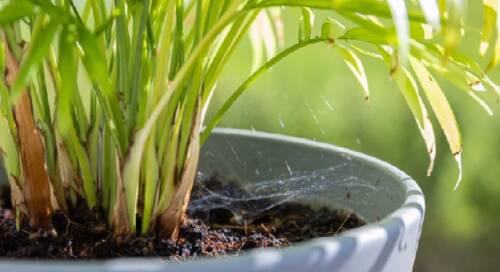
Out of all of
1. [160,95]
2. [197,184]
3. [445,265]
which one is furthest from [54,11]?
[445,265]

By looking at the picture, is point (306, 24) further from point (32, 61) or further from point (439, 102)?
point (32, 61)

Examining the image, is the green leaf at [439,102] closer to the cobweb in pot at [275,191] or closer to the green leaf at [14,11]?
the cobweb in pot at [275,191]

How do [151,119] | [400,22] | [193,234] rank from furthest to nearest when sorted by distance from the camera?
[193,234] < [151,119] < [400,22]

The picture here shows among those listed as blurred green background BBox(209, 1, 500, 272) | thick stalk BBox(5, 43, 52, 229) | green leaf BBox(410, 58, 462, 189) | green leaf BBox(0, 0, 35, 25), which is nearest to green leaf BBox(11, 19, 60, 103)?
green leaf BBox(0, 0, 35, 25)

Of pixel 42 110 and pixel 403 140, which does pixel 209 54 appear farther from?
pixel 403 140

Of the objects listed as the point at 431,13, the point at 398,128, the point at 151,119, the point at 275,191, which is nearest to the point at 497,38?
the point at 431,13

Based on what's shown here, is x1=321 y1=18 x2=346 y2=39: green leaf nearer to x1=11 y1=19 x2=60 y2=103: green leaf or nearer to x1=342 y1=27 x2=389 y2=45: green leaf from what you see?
x1=342 y1=27 x2=389 y2=45: green leaf

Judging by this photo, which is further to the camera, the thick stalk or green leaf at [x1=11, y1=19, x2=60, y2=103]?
the thick stalk
